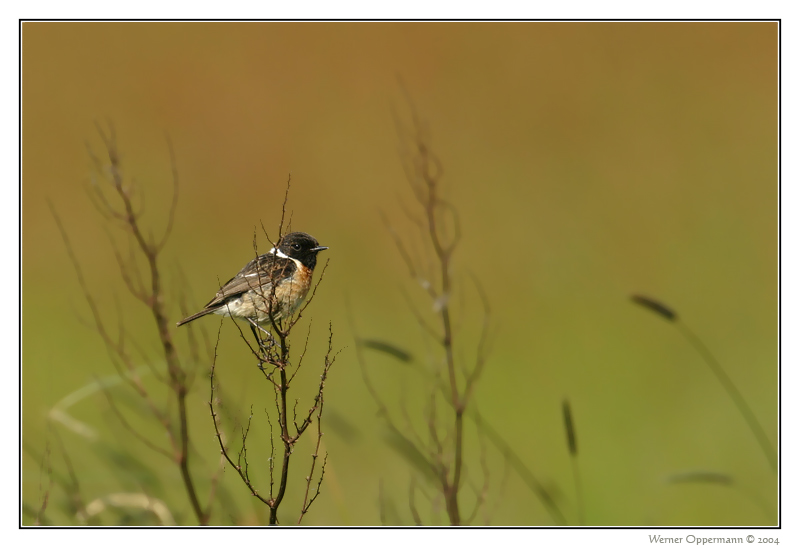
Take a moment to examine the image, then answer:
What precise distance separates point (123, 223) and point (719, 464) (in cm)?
504

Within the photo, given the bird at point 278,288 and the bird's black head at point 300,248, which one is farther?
the bird's black head at point 300,248

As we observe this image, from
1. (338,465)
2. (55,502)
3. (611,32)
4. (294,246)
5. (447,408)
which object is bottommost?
(338,465)

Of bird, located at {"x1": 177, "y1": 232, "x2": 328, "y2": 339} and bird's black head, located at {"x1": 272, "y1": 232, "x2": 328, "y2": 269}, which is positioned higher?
bird's black head, located at {"x1": 272, "y1": 232, "x2": 328, "y2": 269}

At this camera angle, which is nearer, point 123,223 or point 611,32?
point 123,223

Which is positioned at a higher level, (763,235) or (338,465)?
(763,235)

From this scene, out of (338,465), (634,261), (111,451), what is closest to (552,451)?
(338,465)

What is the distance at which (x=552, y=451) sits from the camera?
6.92 meters

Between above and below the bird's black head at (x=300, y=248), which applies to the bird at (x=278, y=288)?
below

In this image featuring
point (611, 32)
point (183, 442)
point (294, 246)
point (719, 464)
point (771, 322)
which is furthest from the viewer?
point (611, 32)

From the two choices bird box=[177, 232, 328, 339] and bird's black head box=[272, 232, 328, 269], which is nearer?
bird box=[177, 232, 328, 339]

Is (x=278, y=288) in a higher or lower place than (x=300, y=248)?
lower

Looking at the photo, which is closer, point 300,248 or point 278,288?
point 278,288

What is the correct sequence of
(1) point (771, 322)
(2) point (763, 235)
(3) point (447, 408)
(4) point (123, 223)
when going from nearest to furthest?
(4) point (123, 223), (3) point (447, 408), (1) point (771, 322), (2) point (763, 235)

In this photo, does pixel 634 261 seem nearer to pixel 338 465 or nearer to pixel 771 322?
pixel 771 322
